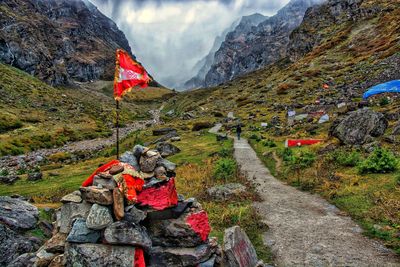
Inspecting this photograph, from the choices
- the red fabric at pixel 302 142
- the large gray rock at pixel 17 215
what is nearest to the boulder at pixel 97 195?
the large gray rock at pixel 17 215

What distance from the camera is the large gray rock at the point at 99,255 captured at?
9.12 metres

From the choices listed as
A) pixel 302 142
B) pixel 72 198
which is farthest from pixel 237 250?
pixel 302 142

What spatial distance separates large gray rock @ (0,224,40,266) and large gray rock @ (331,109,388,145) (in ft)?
79.4

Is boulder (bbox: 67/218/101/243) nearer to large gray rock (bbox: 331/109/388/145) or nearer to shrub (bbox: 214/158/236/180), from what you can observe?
shrub (bbox: 214/158/236/180)

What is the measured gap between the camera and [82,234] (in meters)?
9.35

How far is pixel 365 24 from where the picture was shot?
5000 inches

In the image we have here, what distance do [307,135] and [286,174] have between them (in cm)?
1557

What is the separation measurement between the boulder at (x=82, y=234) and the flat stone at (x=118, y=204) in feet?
2.33

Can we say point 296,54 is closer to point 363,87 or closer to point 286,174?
point 363,87

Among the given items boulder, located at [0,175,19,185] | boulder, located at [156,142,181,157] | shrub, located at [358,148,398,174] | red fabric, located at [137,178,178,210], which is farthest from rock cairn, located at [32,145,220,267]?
boulder, located at [156,142,181,157]

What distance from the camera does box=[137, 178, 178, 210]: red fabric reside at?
33.8ft

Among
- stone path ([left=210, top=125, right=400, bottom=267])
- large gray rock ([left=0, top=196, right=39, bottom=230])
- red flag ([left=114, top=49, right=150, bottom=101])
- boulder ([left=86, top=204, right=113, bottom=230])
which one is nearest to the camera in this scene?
boulder ([left=86, top=204, right=113, bottom=230])

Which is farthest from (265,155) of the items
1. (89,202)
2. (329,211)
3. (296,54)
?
(296,54)

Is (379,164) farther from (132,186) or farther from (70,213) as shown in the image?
(70,213)
